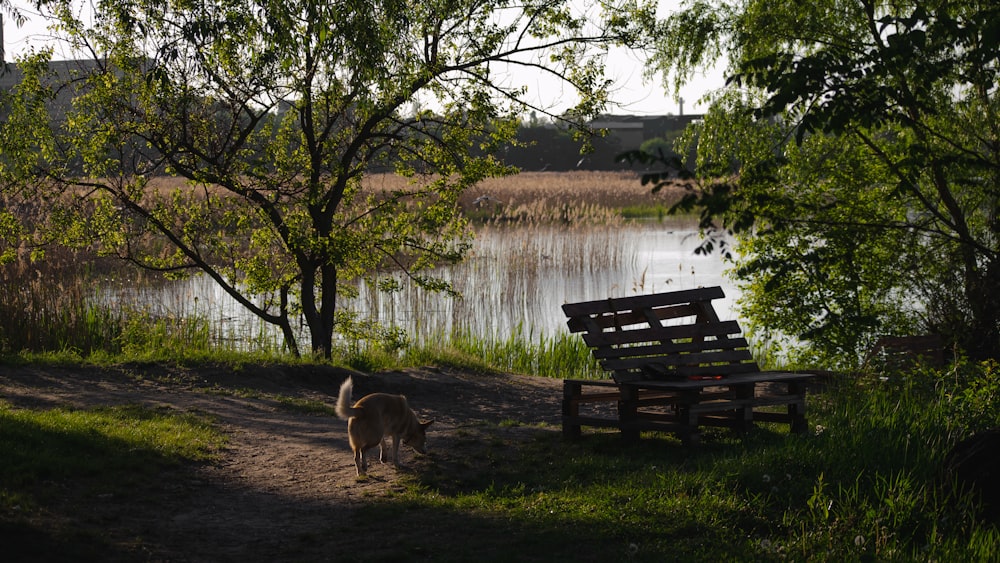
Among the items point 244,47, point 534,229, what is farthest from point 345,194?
point 534,229

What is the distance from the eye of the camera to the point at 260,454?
902cm

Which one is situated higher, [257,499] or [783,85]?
[783,85]

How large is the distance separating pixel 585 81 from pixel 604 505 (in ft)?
27.1

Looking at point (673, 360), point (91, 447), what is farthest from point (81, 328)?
point (673, 360)

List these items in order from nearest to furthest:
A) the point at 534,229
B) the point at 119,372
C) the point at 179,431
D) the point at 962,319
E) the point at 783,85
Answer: the point at 783,85, the point at 179,431, the point at 119,372, the point at 962,319, the point at 534,229

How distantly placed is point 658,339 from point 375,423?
2913mm

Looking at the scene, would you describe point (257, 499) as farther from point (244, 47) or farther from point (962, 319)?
point (962, 319)

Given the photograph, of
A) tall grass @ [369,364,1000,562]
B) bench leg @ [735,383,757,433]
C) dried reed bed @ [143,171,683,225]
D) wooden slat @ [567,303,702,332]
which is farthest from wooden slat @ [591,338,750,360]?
dried reed bed @ [143,171,683,225]

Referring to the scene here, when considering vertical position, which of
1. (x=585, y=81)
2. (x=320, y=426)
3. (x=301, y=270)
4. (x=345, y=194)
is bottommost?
(x=320, y=426)

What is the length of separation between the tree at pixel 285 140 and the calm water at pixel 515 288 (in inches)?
87.2

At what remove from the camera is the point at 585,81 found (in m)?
14.2

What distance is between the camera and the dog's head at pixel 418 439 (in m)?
8.76

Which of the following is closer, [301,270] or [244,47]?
[244,47]

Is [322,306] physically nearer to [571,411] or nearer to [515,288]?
[571,411]
